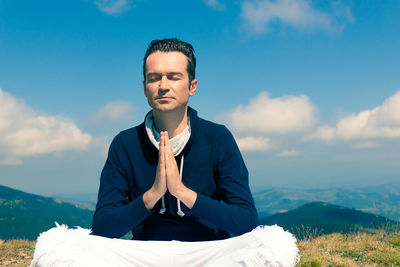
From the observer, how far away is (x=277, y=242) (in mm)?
2658

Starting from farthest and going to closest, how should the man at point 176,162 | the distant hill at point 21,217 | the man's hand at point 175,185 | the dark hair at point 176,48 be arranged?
the distant hill at point 21,217
the dark hair at point 176,48
the man at point 176,162
the man's hand at point 175,185

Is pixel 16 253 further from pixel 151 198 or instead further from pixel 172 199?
pixel 151 198

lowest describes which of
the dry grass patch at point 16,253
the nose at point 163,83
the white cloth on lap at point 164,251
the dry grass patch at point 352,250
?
the dry grass patch at point 352,250

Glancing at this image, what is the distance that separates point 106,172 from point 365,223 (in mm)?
188528

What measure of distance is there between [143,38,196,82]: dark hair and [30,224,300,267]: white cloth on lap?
1.83m

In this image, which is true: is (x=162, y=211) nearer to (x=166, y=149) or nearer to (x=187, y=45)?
(x=166, y=149)

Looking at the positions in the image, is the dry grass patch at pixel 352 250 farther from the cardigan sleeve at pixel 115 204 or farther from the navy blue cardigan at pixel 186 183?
the cardigan sleeve at pixel 115 204

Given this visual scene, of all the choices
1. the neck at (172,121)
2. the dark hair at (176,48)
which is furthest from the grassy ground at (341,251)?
the dark hair at (176,48)

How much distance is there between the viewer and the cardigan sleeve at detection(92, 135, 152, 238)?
3.10m

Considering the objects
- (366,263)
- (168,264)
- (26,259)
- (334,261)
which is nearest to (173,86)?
(168,264)

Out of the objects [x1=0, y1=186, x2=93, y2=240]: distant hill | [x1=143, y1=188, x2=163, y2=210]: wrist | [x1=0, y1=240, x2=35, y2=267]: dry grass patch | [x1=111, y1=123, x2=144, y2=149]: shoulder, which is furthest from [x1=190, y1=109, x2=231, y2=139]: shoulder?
[x1=0, y1=186, x2=93, y2=240]: distant hill

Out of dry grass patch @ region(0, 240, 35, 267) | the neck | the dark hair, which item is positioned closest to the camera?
the neck

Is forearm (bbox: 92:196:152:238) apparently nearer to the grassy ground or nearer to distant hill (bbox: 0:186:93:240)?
the grassy ground

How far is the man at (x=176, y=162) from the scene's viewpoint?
11.1ft
